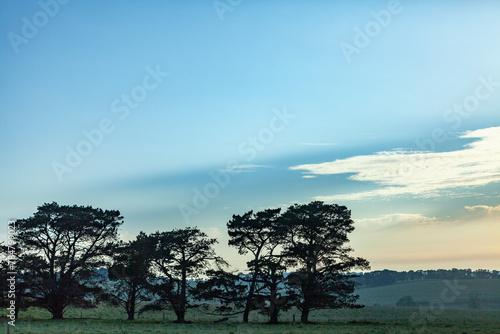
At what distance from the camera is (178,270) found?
2094 inches

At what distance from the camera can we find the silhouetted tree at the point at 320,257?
5034cm

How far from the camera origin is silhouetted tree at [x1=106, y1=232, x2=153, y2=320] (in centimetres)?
5441

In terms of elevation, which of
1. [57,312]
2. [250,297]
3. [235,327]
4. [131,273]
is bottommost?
[235,327]

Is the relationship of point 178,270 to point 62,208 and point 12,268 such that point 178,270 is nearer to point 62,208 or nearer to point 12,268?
point 62,208

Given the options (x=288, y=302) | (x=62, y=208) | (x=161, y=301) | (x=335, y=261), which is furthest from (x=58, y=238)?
(x=335, y=261)

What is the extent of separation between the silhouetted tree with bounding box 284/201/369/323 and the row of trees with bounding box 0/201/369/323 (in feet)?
0.38

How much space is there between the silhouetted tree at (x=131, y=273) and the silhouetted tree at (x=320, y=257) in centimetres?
1778

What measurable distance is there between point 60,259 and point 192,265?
15651 millimetres

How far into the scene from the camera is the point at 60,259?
52531mm

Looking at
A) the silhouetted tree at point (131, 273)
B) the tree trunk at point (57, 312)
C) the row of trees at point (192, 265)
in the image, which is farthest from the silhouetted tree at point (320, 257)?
the tree trunk at point (57, 312)

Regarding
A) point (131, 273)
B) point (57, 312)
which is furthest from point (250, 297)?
point (57, 312)

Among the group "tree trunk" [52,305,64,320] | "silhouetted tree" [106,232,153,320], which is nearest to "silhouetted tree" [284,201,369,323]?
"silhouetted tree" [106,232,153,320]

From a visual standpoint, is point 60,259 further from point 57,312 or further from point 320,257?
point 320,257

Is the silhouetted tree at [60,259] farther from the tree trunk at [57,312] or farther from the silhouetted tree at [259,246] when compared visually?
the silhouetted tree at [259,246]
